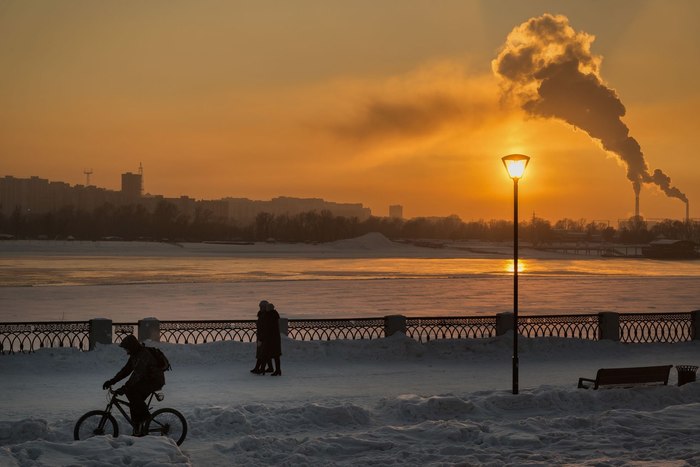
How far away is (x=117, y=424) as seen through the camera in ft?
41.7

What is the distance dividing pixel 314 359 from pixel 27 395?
307 inches

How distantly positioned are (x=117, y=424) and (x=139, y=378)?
1121 mm

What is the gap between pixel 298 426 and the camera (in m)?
14.1

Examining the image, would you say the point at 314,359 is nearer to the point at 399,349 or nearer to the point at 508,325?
the point at 399,349

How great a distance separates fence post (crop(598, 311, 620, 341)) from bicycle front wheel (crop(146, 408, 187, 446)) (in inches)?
635

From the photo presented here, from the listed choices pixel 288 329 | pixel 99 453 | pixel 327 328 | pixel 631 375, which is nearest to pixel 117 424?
pixel 99 453

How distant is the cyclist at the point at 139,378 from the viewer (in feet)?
39.8

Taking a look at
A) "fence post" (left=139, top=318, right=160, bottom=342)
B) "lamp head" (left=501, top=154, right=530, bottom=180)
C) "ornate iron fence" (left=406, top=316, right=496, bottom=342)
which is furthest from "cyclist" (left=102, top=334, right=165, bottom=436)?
"ornate iron fence" (left=406, top=316, right=496, bottom=342)

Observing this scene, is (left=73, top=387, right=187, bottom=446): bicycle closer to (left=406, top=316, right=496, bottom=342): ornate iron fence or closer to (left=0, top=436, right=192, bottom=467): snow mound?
(left=0, top=436, right=192, bottom=467): snow mound

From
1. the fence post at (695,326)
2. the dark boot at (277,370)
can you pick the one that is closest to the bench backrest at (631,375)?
the dark boot at (277,370)

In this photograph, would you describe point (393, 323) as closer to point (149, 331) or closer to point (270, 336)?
point (270, 336)

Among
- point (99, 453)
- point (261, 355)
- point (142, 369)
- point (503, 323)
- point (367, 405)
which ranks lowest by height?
point (367, 405)

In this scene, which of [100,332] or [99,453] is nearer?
[99,453]

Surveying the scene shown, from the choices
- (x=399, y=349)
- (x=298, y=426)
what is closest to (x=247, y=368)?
(x=399, y=349)
